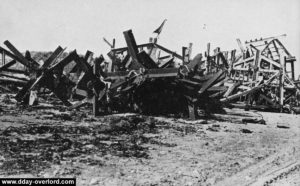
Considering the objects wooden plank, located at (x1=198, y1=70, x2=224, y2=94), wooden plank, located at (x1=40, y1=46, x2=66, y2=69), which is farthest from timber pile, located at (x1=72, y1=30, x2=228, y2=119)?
wooden plank, located at (x1=40, y1=46, x2=66, y2=69)

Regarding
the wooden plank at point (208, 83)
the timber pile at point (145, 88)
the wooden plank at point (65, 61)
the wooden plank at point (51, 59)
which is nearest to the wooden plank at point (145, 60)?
the timber pile at point (145, 88)

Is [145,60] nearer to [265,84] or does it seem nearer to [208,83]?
[208,83]

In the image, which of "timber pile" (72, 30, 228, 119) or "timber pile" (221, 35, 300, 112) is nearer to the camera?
"timber pile" (72, 30, 228, 119)

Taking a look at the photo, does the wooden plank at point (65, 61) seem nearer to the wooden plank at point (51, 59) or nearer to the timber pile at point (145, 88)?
the wooden plank at point (51, 59)

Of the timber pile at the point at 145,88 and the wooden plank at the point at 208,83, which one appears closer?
the timber pile at the point at 145,88

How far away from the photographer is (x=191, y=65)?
9.88 m

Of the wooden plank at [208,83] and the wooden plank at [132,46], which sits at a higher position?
the wooden plank at [132,46]

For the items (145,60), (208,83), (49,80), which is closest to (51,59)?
(49,80)

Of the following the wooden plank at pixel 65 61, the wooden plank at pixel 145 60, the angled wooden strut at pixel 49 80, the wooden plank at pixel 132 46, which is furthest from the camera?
the angled wooden strut at pixel 49 80

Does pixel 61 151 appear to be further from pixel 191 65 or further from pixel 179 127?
pixel 191 65

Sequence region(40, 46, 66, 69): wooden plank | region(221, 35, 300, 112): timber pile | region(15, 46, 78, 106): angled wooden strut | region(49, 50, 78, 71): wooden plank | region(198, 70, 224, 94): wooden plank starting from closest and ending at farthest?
region(198, 70, 224, 94): wooden plank < region(49, 50, 78, 71): wooden plank < region(15, 46, 78, 106): angled wooden strut < region(40, 46, 66, 69): wooden plank < region(221, 35, 300, 112): timber pile

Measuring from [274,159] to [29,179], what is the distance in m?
4.34

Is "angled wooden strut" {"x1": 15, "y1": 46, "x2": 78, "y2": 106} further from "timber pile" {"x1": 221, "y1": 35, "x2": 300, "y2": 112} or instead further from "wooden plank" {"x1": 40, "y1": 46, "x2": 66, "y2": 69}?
"timber pile" {"x1": 221, "y1": 35, "x2": 300, "y2": 112}

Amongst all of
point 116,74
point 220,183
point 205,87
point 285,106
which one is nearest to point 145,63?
point 116,74
